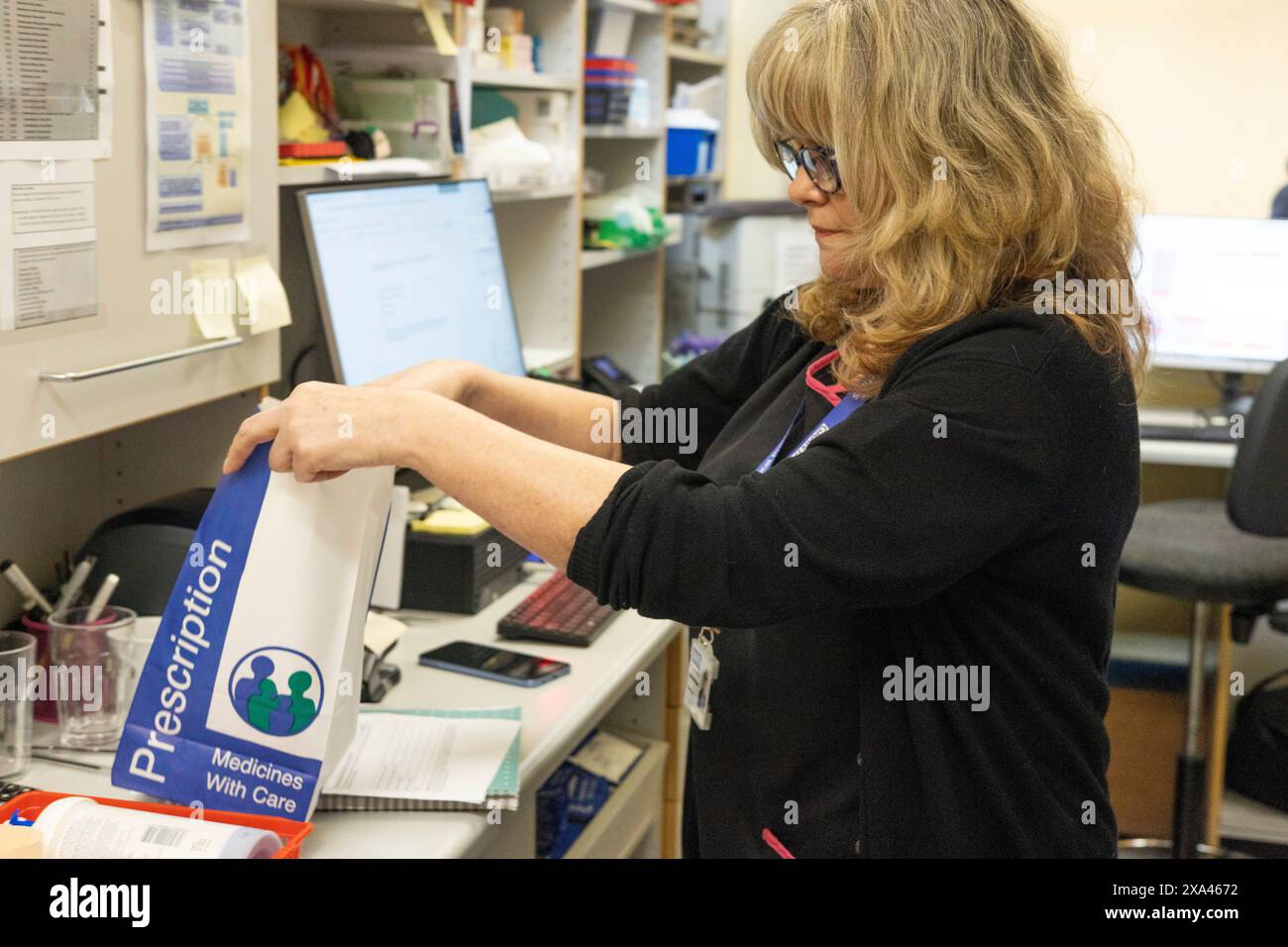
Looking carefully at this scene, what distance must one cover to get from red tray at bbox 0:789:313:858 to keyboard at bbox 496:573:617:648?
578 millimetres

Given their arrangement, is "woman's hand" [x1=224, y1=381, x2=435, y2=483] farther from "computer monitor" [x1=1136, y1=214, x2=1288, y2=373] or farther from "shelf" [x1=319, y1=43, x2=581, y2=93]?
"computer monitor" [x1=1136, y1=214, x2=1288, y2=373]

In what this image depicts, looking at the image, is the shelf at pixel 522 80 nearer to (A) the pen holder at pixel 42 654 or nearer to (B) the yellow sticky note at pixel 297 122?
(B) the yellow sticky note at pixel 297 122

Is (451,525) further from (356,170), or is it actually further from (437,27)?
(437,27)

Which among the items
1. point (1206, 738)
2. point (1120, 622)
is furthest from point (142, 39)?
point (1120, 622)

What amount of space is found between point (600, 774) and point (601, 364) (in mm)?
1085

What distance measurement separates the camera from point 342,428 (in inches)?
41.2

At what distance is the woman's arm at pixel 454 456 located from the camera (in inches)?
39.5

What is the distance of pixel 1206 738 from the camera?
2.85m

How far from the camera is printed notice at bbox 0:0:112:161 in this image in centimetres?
108

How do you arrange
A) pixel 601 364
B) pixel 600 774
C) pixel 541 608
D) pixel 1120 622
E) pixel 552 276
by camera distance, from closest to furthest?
pixel 541 608
pixel 600 774
pixel 552 276
pixel 601 364
pixel 1120 622

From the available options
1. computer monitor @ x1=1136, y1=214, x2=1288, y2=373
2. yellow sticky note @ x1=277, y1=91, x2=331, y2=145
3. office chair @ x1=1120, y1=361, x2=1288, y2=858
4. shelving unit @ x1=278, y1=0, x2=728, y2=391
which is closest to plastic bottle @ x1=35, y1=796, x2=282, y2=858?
shelving unit @ x1=278, y1=0, x2=728, y2=391

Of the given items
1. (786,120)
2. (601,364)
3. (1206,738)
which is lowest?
(1206,738)

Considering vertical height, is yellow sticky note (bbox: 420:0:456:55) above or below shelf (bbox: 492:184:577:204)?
above
